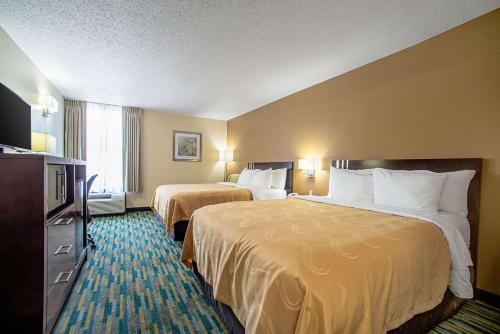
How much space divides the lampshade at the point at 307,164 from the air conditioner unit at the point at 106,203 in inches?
161

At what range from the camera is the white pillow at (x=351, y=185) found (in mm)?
2535

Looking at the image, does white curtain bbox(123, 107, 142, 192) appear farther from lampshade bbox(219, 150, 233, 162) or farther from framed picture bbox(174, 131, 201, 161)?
lampshade bbox(219, 150, 233, 162)

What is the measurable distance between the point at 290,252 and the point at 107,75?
3.75m

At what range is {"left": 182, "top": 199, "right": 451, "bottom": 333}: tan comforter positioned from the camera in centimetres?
88

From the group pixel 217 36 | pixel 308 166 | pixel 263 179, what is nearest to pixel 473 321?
pixel 308 166

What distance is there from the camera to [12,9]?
6.27 feet

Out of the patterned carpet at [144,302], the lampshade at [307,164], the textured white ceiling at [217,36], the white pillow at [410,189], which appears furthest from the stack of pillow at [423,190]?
the textured white ceiling at [217,36]

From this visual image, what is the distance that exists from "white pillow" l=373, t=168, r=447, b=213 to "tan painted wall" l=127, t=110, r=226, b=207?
465 cm

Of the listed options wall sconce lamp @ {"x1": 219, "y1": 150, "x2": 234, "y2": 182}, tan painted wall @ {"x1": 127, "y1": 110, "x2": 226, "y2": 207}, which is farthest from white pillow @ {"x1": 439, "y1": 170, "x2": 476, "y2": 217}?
tan painted wall @ {"x1": 127, "y1": 110, "x2": 226, "y2": 207}

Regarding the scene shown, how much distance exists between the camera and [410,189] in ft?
6.71

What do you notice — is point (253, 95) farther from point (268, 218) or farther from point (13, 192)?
point (13, 192)

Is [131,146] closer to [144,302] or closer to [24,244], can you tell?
[144,302]

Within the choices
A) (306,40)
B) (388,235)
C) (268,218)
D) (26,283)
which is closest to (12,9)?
(26,283)

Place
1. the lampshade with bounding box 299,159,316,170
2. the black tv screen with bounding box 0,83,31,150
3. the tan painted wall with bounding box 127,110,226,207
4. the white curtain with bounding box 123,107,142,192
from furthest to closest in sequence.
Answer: the tan painted wall with bounding box 127,110,226,207, the white curtain with bounding box 123,107,142,192, the lampshade with bounding box 299,159,316,170, the black tv screen with bounding box 0,83,31,150
